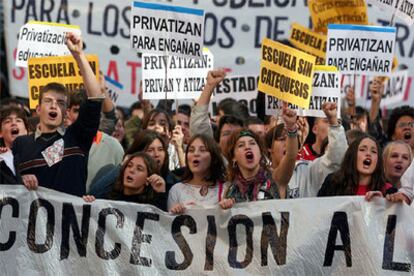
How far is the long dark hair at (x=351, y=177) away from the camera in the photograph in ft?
31.3

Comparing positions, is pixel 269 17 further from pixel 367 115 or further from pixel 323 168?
pixel 323 168

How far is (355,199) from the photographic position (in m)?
9.09

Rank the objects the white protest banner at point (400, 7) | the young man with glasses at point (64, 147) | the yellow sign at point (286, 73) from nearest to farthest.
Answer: the young man with glasses at point (64, 147), the yellow sign at point (286, 73), the white protest banner at point (400, 7)

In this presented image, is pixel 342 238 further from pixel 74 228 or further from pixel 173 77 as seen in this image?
pixel 173 77

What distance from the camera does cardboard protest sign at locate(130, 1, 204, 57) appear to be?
38.7ft

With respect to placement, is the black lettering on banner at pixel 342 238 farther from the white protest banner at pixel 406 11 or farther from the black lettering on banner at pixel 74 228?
the white protest banner at pixel 406 11

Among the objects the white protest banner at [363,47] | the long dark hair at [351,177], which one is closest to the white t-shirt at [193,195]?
the long dark hair at [351,177]

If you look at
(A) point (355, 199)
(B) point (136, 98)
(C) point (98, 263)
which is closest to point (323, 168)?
(A) point (355, 199)

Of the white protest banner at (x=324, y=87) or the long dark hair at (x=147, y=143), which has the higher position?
the white protest banner at (x=324, y=87)

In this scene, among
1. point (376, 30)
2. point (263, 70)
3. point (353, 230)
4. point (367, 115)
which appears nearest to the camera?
point (353, 230)

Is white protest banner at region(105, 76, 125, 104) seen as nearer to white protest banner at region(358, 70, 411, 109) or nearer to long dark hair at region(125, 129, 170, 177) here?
white protest banner at region(358, 70, 411, 109)

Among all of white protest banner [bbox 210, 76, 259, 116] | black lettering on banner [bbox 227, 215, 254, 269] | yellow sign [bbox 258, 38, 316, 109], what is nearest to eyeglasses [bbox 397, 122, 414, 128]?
yellow sign [bbox 258, 38, 316, 109]

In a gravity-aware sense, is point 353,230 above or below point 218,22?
below

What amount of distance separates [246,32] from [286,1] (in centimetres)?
53
